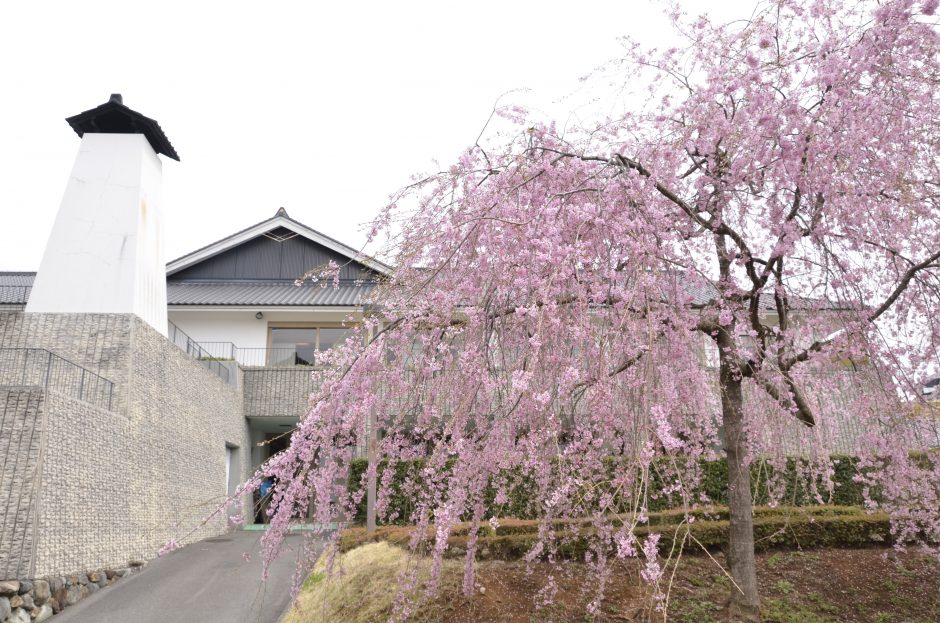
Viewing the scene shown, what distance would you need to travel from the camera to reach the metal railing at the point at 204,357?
12.2 m

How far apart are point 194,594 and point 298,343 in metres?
8.20

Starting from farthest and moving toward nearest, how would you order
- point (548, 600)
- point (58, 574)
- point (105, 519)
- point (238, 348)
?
point (238, 348) → point (105, 519) → point (58, 574) → point (548, 600)

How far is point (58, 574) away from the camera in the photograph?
24.1 feet

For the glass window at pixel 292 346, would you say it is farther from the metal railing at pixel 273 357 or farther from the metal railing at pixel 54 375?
the metal railing at pixel 54 375

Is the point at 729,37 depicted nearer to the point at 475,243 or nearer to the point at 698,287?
the point at 698,287

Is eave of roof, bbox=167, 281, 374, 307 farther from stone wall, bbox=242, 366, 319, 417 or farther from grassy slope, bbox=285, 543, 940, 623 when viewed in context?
grassy slope, bbox=285, 543, 940, 623

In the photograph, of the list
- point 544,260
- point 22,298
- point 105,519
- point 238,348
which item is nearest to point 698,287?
point 544,260

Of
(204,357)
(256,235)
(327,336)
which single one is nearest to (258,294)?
(256,235)

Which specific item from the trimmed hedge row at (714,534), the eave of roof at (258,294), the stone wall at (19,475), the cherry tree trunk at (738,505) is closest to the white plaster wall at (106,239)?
the stone wall at (19,475)

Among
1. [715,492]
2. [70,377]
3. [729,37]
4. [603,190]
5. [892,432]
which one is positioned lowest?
[715,492]

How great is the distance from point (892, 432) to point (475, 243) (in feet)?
11.9

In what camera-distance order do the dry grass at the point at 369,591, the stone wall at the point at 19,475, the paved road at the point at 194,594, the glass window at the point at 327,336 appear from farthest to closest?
1. the glass window at the point at 327,336
2. the paved road at the point at 194,594
3. the stone wall at the point at 19,475
4. the dry grass at the point at 369,591

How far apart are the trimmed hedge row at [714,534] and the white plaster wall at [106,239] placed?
543 centimetres

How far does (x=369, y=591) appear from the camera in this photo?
6.21 meters
